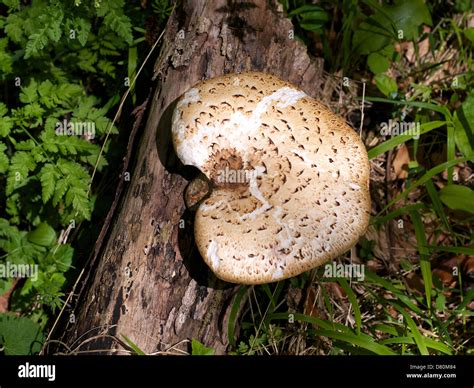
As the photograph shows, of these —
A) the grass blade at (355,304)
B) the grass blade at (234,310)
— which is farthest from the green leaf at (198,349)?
the grass blade at (355,304)

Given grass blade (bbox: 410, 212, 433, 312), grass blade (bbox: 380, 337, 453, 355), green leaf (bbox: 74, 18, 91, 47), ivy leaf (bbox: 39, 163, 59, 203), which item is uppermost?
green leaf (bbox: 74, 18, 91, 47)

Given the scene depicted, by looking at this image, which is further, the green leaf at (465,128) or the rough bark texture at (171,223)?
the green leaf at (465,128)

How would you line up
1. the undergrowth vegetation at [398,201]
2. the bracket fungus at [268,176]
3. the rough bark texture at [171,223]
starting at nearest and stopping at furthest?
the bracket fungus at [268,176] → the rough bark texture at [171,223] → the undergrowth vegetation at [398,201]

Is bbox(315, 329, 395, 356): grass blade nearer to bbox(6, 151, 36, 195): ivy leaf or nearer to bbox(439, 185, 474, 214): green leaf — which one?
bbox(439, 185, 474, 214): green leaf

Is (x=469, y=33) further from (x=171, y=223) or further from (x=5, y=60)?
(x=5, y=60)

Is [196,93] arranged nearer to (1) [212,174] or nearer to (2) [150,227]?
(1) [212,174]

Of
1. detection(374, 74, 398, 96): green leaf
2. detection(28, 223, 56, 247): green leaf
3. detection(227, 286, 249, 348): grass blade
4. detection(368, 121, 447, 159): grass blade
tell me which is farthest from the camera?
detection(374, 74, 398, 96): green leaf

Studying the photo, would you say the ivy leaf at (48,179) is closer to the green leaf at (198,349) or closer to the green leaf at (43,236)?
the green leaf at (43,236)

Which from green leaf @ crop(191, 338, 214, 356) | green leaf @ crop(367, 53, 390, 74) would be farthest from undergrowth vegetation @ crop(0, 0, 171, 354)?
green leaf @ crop(367, 53, 390, 74)
